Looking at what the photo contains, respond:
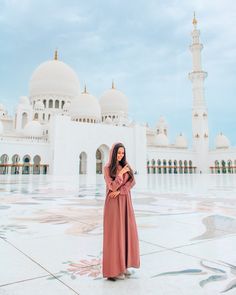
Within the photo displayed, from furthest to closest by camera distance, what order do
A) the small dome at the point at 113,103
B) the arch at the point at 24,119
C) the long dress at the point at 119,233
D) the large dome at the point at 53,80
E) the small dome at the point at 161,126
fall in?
the small dome at the point at 161,126
the small dome at the point at 113,103
the large dome at the point at 53,80
the arch at the point at 24,119
the long dress at the point at 119,233

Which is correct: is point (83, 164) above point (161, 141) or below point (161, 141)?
below

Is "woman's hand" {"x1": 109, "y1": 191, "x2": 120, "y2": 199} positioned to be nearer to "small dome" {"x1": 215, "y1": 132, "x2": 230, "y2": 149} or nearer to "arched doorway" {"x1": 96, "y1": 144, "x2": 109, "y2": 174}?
"arched doorway" {"x1": 96, "y1": 144, "x2": 109, "y2": 174}

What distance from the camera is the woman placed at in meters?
1.57

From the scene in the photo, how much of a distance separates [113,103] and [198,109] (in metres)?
11.0

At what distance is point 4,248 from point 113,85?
37032mm

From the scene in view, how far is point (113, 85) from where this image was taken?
3778 centimetres

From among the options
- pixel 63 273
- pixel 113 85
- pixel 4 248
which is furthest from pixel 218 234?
pixel 113 85

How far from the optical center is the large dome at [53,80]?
105 feet

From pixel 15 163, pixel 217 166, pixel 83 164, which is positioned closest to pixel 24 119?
pixel 15 163

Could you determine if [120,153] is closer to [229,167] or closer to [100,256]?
[100,256]

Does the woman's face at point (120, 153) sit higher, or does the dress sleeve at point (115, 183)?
the woman's face at point (120, 153)

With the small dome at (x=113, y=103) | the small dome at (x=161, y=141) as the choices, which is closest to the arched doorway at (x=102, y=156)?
the small dome at (x=113, y=103)

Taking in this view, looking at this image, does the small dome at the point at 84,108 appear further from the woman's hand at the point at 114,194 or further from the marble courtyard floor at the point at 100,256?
the woman's hand at the point at 114,194

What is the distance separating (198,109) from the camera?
31172 millimetres
